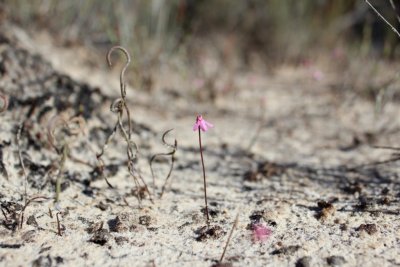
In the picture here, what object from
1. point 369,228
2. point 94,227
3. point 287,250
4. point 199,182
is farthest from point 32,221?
point 369,228

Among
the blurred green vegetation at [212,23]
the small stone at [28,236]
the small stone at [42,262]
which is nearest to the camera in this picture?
the small stone at [42,262]

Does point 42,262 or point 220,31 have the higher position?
point 220,31

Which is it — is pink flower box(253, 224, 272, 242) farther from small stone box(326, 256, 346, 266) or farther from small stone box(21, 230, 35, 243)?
small stone box(21, 230, 35, 243)

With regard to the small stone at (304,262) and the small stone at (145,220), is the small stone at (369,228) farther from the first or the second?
the small stone at (145,220)

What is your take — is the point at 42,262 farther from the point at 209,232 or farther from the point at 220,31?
the point at 220,31

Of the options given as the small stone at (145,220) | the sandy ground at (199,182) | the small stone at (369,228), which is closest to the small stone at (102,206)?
the sandy ground at (199,182)

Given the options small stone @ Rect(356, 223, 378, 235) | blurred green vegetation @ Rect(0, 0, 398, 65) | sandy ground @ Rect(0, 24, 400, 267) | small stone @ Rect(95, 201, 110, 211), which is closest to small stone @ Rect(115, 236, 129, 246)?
sandy ground @ Rect(0, 24, 400, 267)

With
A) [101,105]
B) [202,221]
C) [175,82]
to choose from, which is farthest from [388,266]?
[175,82]
